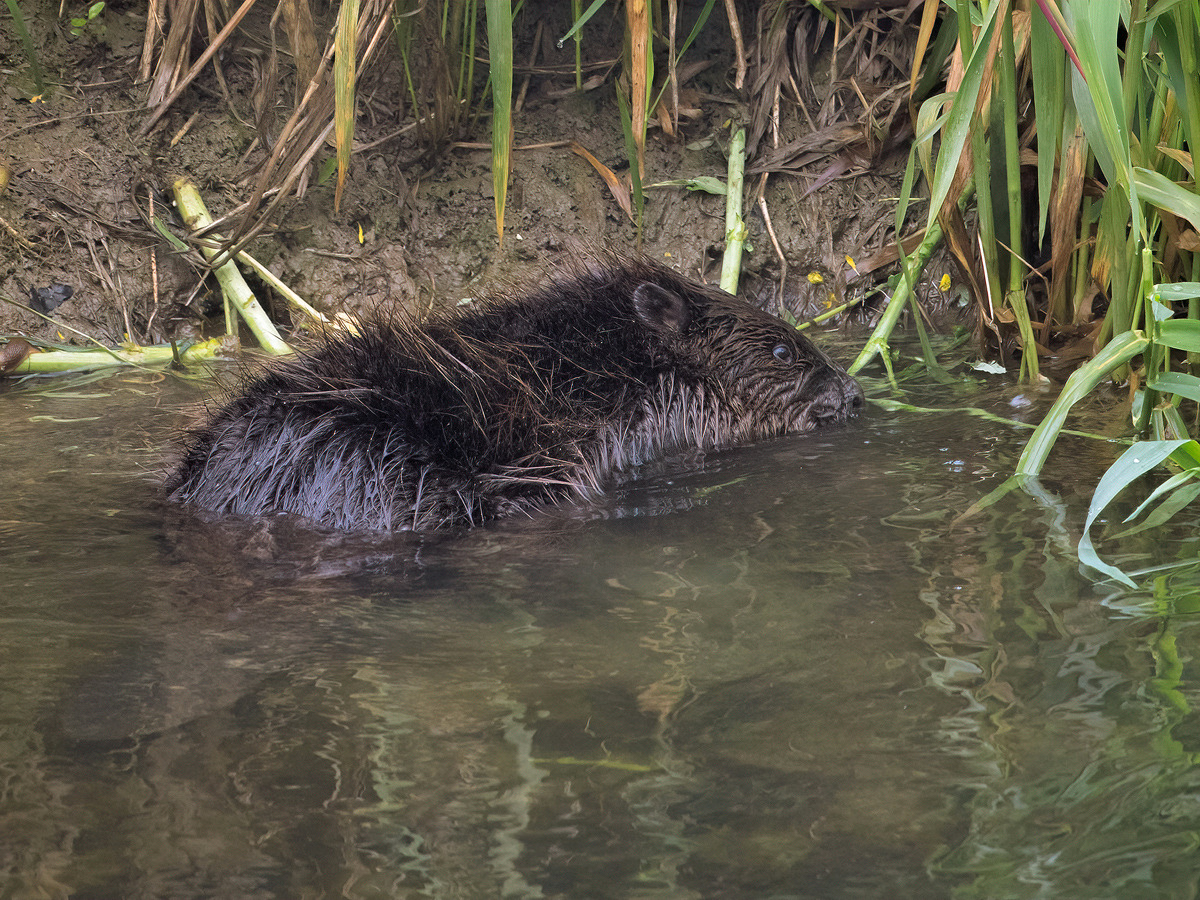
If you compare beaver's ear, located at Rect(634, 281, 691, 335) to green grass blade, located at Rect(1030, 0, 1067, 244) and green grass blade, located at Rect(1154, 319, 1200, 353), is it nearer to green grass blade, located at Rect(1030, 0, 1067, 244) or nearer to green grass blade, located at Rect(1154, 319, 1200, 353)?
green grass blade, located at Rect(1030, 0, 1067, 244)

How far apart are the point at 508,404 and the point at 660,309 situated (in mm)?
876

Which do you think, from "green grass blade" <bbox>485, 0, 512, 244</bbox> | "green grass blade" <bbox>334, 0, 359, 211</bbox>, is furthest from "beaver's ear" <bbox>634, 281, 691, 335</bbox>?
"green grass blade" <bbox>334, 0, 359, 211</bbox>

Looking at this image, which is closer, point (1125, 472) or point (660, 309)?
point (1125, 472)

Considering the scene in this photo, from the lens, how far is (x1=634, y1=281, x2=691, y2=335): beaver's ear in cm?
392

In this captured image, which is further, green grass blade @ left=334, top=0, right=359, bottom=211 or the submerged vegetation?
green grass blade @ left=334, top=0, right=359, bottom=211

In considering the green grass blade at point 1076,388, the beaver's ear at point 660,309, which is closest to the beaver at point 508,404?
the beaver's ear at point 660,309

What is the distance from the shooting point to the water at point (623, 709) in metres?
1.34

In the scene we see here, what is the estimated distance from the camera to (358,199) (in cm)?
598

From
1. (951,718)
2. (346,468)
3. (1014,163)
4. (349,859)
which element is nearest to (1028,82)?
(1014,163)

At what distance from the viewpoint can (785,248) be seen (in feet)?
19.4

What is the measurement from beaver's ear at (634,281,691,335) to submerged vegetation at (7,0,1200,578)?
17.3 inches

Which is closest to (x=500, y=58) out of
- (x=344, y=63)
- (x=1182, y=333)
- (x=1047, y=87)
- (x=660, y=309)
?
(x=344, y=63)

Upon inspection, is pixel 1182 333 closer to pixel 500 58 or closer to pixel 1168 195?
pixel 1168 195

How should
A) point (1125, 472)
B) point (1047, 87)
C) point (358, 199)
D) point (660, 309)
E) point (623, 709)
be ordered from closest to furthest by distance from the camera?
point (623, 709) → point (1125, 472) → point (1047, 87) → point (660, 309) → point (358, 199)
